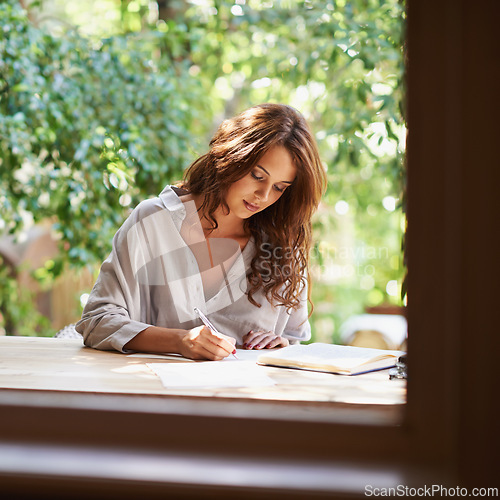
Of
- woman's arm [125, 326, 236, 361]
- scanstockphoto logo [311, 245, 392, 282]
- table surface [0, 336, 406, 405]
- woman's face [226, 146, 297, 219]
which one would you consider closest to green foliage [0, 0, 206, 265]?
woman's face [226, 146, 297, 219]

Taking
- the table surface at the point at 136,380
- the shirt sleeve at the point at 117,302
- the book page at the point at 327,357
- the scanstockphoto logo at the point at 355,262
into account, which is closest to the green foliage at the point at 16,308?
the shirt sleeve at the point at 117,302

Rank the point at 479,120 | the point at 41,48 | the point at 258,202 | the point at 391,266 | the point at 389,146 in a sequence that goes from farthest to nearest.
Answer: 1. the point at 391,266
2. the point at 389,146
3. the point at 41,48
4. the point at 258,202
5. the point at 479,120

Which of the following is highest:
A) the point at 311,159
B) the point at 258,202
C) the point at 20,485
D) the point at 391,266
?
the point at 311,159

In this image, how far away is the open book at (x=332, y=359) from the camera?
5.14ft

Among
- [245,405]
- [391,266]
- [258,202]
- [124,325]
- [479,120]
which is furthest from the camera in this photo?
[391,266]

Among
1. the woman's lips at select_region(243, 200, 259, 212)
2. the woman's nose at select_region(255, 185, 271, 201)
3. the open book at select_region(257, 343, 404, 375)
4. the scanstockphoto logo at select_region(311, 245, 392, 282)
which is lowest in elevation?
the scanstockphoto logo at select_region(311, 245, 392, 282)

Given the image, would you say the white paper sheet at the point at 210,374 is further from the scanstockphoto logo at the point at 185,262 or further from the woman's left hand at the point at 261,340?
the scanstockphoto logo at the point at 185,262

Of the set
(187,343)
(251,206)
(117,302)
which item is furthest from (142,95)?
(187,343)

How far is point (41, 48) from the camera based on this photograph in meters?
3.25

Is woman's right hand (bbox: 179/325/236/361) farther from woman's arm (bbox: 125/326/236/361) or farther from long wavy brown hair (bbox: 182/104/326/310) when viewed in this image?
long wavy brown hair (bbox: 182/104/326/310)

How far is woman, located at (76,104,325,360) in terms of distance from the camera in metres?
2.09

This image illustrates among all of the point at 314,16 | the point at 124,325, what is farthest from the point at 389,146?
the point at 124,325

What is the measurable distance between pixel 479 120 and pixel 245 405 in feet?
1.86

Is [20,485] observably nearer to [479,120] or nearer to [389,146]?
[479,120]
